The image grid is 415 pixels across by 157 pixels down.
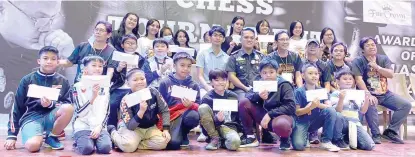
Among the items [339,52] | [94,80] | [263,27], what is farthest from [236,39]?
[94,80]

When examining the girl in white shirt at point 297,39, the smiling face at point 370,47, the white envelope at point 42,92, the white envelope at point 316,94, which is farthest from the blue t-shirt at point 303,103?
the white envelope at point 42,92

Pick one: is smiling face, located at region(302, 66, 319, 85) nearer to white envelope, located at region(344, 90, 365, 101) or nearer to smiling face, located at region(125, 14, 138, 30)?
white envelope, located at region(344, 90, 365, 101)

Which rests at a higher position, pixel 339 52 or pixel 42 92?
pixel 339 52

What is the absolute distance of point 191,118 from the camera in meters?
3.40

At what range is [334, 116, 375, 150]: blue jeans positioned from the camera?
11.6 ft

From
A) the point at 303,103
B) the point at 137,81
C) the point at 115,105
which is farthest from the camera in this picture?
the point at 115,105

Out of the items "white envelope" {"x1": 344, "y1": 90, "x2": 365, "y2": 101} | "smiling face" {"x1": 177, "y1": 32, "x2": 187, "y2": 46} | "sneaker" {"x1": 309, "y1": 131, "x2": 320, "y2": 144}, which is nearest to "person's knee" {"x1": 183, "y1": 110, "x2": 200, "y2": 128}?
"sneaker" {"x1": 309, "y1": 131, "x2": 320, "y2": 144}

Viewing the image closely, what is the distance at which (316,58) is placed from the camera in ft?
13.7

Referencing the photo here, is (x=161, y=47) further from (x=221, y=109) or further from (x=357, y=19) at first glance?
(x=357, y=19)

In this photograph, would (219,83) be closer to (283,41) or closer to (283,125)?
(283,125)

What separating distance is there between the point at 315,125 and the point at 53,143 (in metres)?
2.35

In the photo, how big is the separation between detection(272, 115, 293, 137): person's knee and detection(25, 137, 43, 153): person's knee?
1971 millimetres

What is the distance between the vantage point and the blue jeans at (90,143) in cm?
305

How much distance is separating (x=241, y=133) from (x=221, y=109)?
426 millimetres
